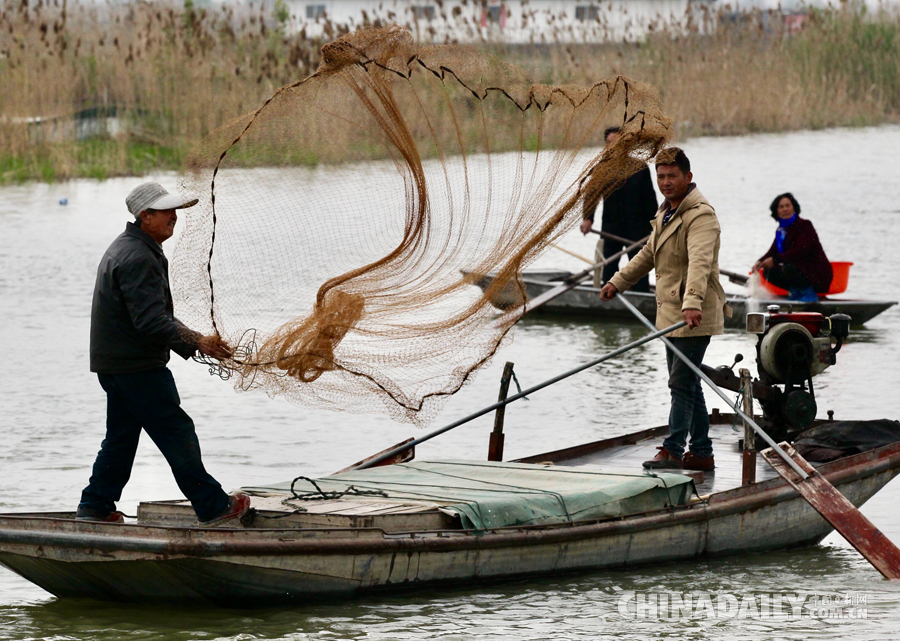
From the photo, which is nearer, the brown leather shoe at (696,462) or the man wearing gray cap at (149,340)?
the man wearing gray cap at (149,340)

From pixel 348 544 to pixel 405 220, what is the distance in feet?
6.01

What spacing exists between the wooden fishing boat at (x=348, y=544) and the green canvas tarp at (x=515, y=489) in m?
0.05

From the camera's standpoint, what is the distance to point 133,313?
5758 mm

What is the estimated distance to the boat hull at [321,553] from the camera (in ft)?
18.6

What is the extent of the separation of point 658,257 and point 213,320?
2.33 metres

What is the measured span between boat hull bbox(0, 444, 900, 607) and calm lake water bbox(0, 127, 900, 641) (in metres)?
0.10

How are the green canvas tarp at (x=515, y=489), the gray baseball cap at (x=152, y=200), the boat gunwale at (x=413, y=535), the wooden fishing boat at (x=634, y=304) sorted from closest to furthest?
the boat gunwale at (x=413, y=535), the gray baseball cap at (x=152, y=200), the green canvas tarp at (x=515, y=489), the wooden fishing boat at (x=634, y=304)

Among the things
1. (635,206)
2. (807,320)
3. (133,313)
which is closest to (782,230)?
(635,206)

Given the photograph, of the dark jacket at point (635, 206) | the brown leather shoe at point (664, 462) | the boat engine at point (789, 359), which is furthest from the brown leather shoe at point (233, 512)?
the dark jacket at point (635, 206)

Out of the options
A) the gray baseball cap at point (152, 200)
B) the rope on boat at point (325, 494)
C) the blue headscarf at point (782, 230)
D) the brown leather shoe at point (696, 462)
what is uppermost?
the gray baseball cap at point (152, 200)

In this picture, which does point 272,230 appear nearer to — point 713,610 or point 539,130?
point 539,130

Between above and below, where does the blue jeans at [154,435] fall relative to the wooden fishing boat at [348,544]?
above

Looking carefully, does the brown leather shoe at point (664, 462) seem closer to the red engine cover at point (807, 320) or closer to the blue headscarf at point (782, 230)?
the red engine cover at point (807, 320)

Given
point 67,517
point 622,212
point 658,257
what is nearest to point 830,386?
point 622,212
